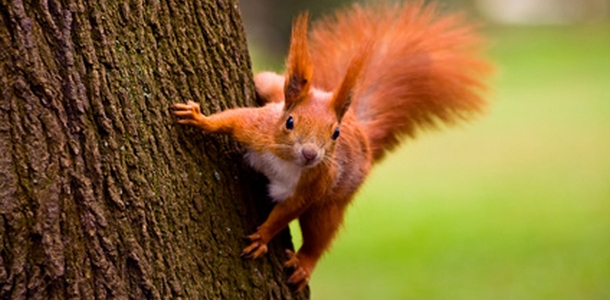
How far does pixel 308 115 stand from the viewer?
2.54 m

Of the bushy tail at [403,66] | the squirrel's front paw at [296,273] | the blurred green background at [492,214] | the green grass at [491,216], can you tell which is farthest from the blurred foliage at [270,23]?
the squirrel's front paw at [296,273]

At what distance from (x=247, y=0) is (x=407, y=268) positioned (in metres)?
13.4

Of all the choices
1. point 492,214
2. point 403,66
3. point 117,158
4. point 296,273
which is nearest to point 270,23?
point 492,214

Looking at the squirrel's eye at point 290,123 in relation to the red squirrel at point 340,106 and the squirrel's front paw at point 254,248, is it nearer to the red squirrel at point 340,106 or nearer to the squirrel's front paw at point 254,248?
the red squirrel at point 340,106

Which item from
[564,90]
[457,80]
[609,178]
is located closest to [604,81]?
[564,90]

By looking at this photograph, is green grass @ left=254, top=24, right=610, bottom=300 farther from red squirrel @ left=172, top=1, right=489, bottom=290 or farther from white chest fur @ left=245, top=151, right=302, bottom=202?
white chest fur @ left=245, top=151, right=302, bottom=202

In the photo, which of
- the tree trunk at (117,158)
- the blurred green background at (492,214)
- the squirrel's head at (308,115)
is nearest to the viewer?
the tree trunk at (117,158)

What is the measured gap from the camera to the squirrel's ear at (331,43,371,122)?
2467 mm

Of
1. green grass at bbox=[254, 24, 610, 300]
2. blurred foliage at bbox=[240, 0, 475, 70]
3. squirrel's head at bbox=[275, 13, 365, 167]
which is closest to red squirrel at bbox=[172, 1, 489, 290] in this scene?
squirrel's head at bbox=[275, 13, 365, 167]

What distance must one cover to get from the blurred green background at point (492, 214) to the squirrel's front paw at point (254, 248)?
658 millimetres

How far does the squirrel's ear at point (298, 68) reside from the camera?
2.38m

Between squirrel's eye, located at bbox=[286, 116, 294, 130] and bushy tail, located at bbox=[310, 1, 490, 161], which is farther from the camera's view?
bushy tail, located at bbox=[310, 1, 490, 161]

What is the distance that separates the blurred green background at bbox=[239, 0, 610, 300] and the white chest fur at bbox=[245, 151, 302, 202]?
0.55 meters

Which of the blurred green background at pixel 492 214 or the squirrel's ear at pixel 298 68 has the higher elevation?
the squirrel's ear at pixel 298 68
